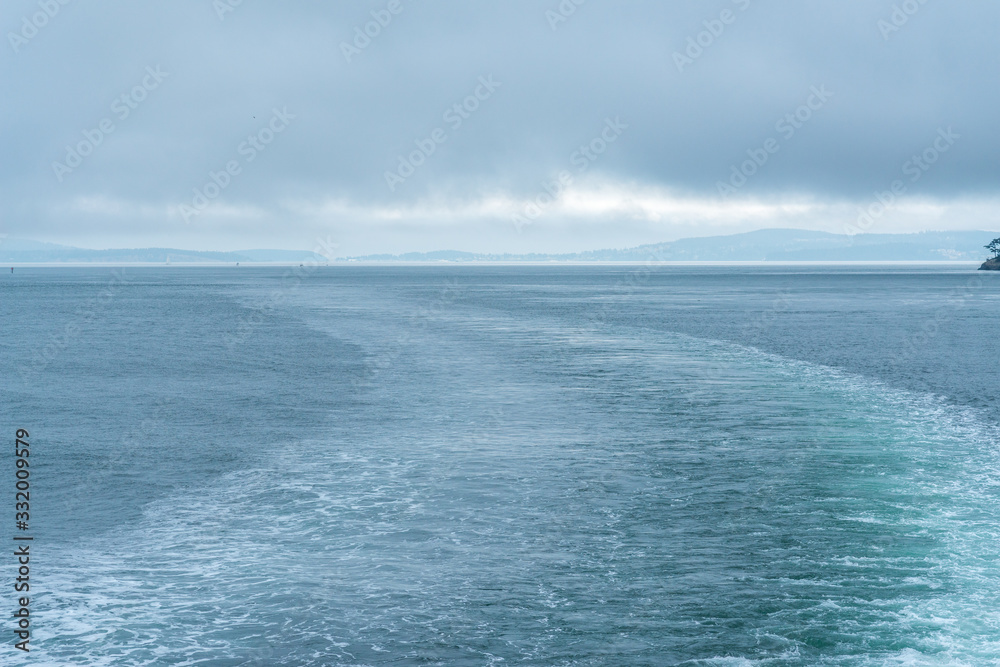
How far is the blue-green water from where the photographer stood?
598 inches

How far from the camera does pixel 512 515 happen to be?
854 inches

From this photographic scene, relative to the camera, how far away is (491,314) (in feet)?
332

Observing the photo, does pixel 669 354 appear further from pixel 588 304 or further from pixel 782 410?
pixel 588 304

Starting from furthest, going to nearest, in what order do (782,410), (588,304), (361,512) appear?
(588,304) → (782,410) → (361,512)

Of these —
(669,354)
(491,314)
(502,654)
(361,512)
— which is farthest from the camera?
(491,314)

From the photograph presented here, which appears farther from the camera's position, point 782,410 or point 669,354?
point 669,354

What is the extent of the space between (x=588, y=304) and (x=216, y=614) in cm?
11214

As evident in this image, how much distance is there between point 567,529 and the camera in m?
20.7

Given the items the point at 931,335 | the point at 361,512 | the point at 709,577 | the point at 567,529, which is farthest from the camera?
the point at 931,335

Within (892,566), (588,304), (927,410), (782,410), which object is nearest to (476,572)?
(892,566)

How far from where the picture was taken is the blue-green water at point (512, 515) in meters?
15.2

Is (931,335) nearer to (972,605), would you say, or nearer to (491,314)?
(491,314)

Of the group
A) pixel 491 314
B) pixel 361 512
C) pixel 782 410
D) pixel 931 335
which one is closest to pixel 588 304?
pixel 491 314

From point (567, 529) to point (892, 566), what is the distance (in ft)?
22.9
